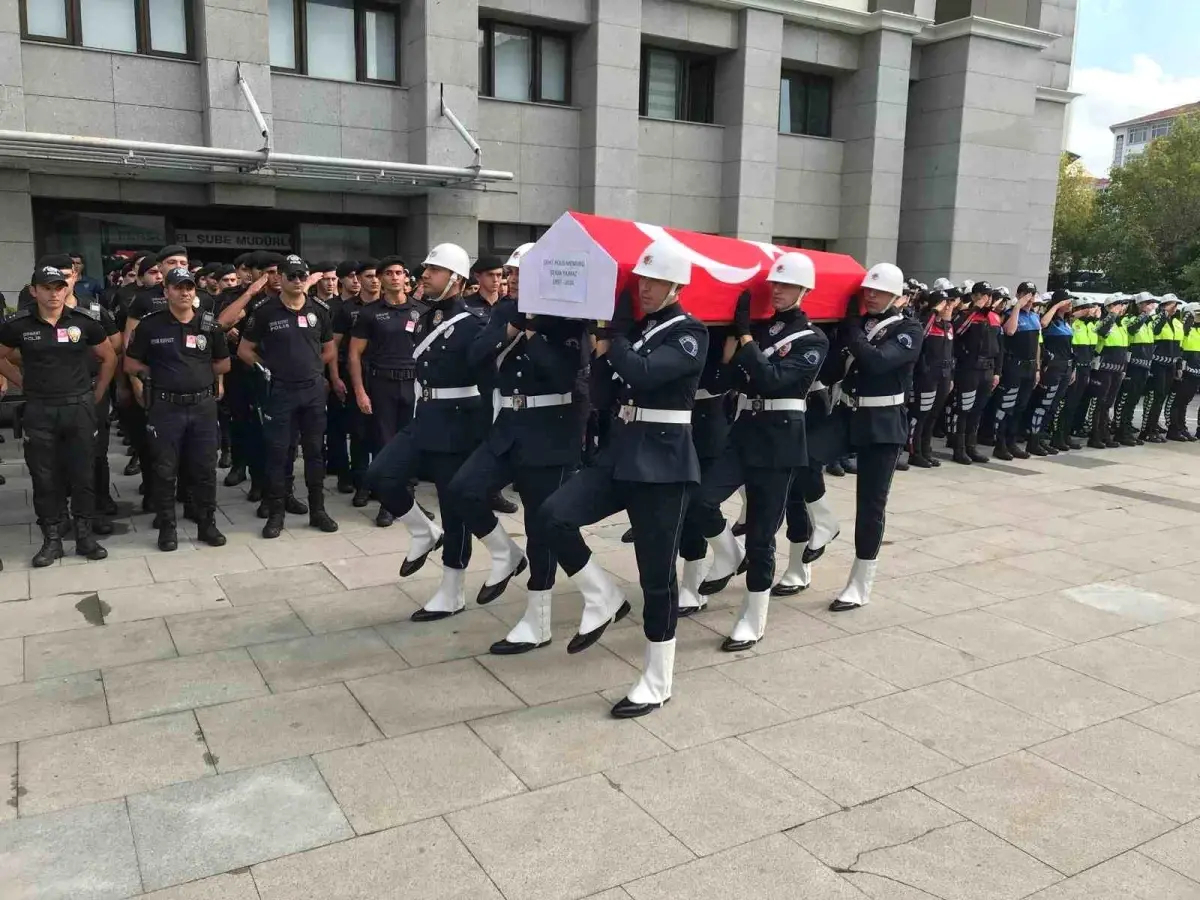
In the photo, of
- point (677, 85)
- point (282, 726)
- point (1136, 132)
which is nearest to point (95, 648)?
point (282, 726)

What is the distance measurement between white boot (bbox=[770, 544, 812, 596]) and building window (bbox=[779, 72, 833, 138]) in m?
14.4

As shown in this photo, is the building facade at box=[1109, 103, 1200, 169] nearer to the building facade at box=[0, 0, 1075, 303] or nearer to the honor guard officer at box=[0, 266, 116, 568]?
the building facade at box=[0, 0, 1075, 303]

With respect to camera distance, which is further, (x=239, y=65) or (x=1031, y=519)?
(x=239, y=65)

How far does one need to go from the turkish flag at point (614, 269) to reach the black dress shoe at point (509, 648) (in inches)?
67.7

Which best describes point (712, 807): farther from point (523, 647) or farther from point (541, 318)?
point (541, 318)

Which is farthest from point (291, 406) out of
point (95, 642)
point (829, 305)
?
point (829, 305)

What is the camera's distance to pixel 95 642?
5164 millimetres

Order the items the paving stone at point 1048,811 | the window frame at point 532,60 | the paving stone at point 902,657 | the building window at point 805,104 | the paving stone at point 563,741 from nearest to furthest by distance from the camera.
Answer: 1. the paving stone at point 1048,811
2. the paving stone at point 563,741
3. the paving stone at point 902,657
4. the window frame at point 532,60
5. the building window at point 805,104

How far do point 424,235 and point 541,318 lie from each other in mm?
10517

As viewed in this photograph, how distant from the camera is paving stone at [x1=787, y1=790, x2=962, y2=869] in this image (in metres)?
3.38

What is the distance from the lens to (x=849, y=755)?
4.09m

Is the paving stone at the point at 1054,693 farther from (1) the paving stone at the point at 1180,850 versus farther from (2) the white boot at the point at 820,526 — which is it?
(2) the white boot at the point at 820,526

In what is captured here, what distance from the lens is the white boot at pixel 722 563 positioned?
6133 mm

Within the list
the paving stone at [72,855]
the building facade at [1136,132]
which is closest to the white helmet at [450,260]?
the paving stone at [72,855]
